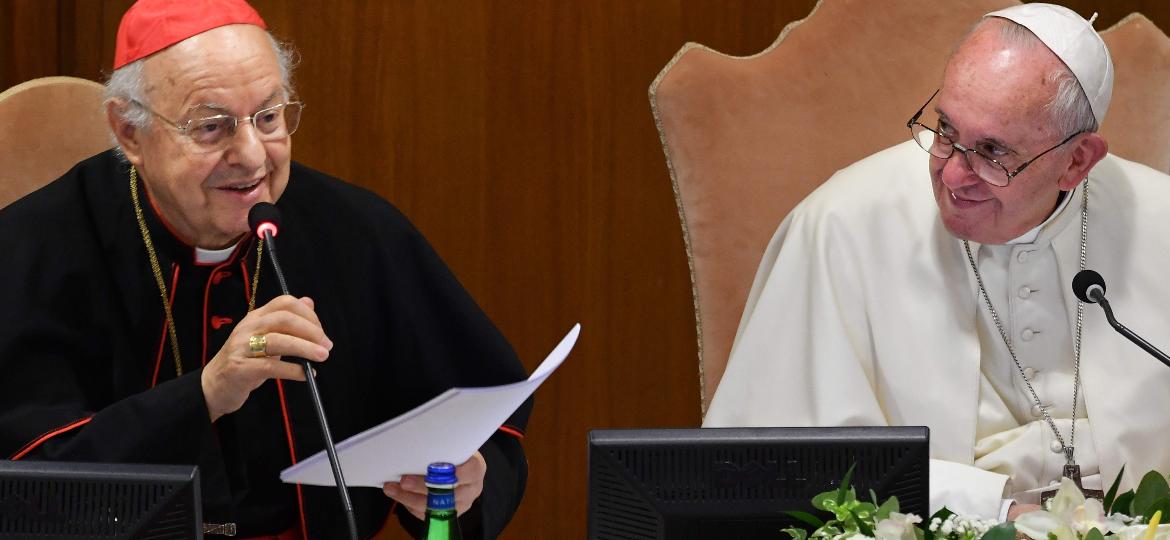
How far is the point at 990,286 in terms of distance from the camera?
9.53 ft

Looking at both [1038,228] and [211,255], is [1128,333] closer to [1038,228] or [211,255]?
[1038,228]

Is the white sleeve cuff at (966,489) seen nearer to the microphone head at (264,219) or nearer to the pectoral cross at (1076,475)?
the pectoral cross at (1076,475)

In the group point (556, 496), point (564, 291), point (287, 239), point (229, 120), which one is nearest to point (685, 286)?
point (564, 291)

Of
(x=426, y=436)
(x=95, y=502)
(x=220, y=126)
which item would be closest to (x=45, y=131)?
(x=220, y=126)

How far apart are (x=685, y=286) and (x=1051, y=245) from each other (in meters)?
1.06

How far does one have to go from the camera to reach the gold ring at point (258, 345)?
2.07 metres

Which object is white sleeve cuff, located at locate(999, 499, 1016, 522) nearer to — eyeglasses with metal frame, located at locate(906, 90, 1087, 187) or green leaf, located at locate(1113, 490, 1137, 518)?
eyeglasses with metal frame, located at locate(906, 90, 1087, 187)

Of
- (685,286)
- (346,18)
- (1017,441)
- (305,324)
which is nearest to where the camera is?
(305,324)

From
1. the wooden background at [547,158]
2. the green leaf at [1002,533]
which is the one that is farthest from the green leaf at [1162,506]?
the wooden background at [547,158]

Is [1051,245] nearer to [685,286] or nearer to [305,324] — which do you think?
[685,286]

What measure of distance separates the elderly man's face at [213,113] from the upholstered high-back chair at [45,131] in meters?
0.40

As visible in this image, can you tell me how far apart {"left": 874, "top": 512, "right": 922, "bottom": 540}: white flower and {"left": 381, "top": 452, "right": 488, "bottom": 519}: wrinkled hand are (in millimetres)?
762

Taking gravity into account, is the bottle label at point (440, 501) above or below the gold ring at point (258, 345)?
below

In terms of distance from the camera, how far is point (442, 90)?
141 inches
